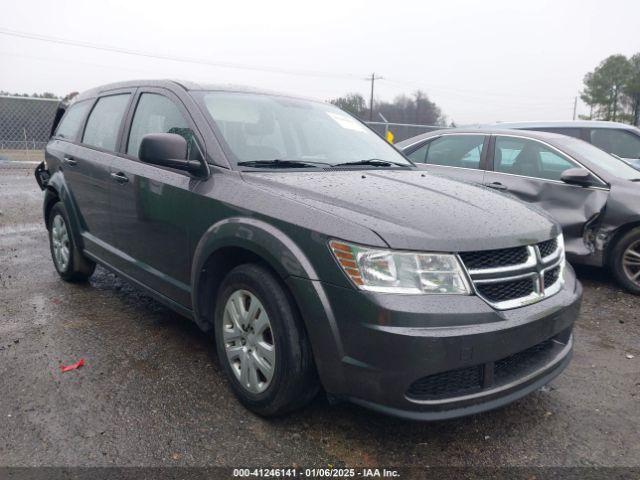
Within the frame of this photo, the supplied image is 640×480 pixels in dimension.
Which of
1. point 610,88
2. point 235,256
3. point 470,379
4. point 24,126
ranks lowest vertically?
point 470,379

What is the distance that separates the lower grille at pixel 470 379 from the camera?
6.96 feet

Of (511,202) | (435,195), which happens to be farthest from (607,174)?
(435,195)

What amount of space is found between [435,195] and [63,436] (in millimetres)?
2183

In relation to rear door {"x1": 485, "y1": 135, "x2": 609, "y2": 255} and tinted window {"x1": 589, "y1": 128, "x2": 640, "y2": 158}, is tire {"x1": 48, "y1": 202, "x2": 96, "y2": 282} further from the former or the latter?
tinted window {"x1": 589, "y1": 128, "x2": 640, "y2": 158}

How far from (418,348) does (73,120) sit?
4109 millimetres

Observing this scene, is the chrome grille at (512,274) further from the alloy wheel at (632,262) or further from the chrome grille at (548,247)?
the alloy wheel at (632,262)

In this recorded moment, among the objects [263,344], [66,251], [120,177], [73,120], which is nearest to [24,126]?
[73,120]

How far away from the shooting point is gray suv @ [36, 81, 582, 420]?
6.84ft

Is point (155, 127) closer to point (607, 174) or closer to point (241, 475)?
point (241, 475)

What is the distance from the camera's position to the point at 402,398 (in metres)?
2.09

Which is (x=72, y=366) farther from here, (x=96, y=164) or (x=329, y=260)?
(x=329, y=260)

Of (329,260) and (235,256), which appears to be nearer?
(329,260)

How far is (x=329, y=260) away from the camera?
7.06ft

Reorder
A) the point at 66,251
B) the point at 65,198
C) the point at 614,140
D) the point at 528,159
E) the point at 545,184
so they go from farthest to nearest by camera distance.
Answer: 1. the point at 614,140
2. the point at 528,159
3. the point at 545,184
4. the point at 66,251
5. the point at 65,198
